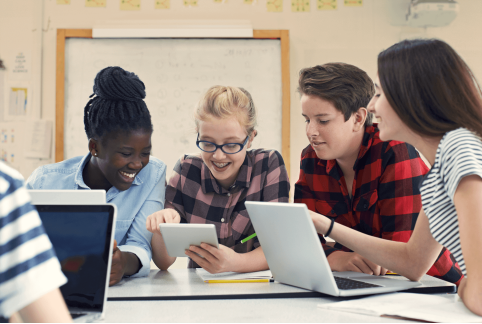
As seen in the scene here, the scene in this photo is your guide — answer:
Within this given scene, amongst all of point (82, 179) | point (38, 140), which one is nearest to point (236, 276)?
point (82, 179)

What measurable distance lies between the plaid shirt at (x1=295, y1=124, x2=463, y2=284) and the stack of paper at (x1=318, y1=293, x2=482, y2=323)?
0.40m

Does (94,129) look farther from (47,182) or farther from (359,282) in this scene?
(359,282)

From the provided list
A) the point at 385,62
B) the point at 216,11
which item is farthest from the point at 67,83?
the point at 385,62

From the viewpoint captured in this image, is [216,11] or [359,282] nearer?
[359,282]

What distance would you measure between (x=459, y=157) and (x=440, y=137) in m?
0.13

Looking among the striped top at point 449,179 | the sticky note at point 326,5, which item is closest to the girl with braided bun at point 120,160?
the striped top at point 449,179

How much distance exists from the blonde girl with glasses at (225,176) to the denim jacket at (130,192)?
44 mm

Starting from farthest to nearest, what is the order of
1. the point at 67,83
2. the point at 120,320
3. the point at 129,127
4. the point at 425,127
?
the point at 67,83
the point at 129,127
the point at 425,127
the point at 120,320

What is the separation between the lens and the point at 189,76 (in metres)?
2.55

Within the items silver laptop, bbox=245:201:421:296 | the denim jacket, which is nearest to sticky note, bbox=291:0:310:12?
the denim jacket

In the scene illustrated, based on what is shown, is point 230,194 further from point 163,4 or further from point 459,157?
point 163,4

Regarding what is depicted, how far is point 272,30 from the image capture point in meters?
2.54

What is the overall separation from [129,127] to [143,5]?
4.90ft

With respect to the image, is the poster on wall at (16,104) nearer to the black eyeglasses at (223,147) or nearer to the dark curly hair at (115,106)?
the dark curly hair at (115,106)
